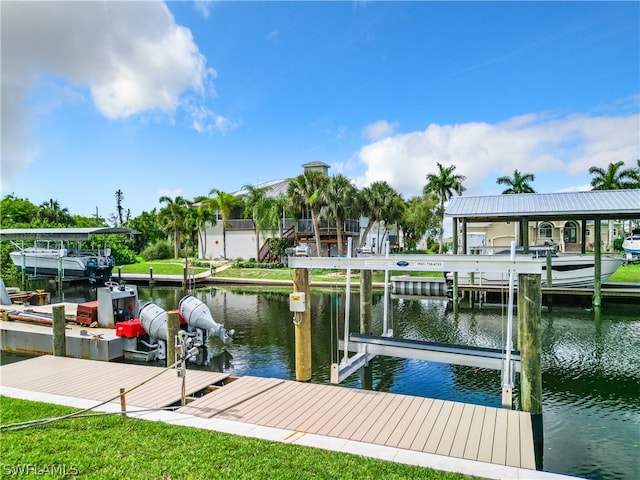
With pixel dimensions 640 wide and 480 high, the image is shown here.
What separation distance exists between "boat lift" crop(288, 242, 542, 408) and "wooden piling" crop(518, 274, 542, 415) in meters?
0.22

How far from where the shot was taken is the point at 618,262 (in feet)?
83.4

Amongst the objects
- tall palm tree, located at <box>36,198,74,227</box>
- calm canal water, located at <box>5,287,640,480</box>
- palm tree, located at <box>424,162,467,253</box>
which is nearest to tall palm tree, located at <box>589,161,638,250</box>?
palm tree, located at <box>424,162,467,253</box>

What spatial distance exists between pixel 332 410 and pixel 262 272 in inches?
1224

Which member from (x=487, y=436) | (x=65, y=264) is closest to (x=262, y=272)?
(x=65, y=264)

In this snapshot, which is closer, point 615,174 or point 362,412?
point 362,412

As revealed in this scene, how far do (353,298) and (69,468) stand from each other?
2253 centimetres

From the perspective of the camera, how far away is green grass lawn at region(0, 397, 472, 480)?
5566 millimetres

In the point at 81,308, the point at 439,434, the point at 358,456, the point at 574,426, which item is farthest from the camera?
the point at 81,308

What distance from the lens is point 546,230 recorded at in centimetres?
4653

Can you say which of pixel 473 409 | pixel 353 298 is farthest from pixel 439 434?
pixel 353 298

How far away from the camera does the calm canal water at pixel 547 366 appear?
830 centimetres

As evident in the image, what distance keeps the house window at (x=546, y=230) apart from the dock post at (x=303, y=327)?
42.9 m

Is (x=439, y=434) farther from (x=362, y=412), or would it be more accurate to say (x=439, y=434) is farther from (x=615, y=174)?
(x=615, y=174)

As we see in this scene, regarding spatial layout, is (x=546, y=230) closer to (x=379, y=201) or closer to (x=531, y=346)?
(x=379, y=201)
